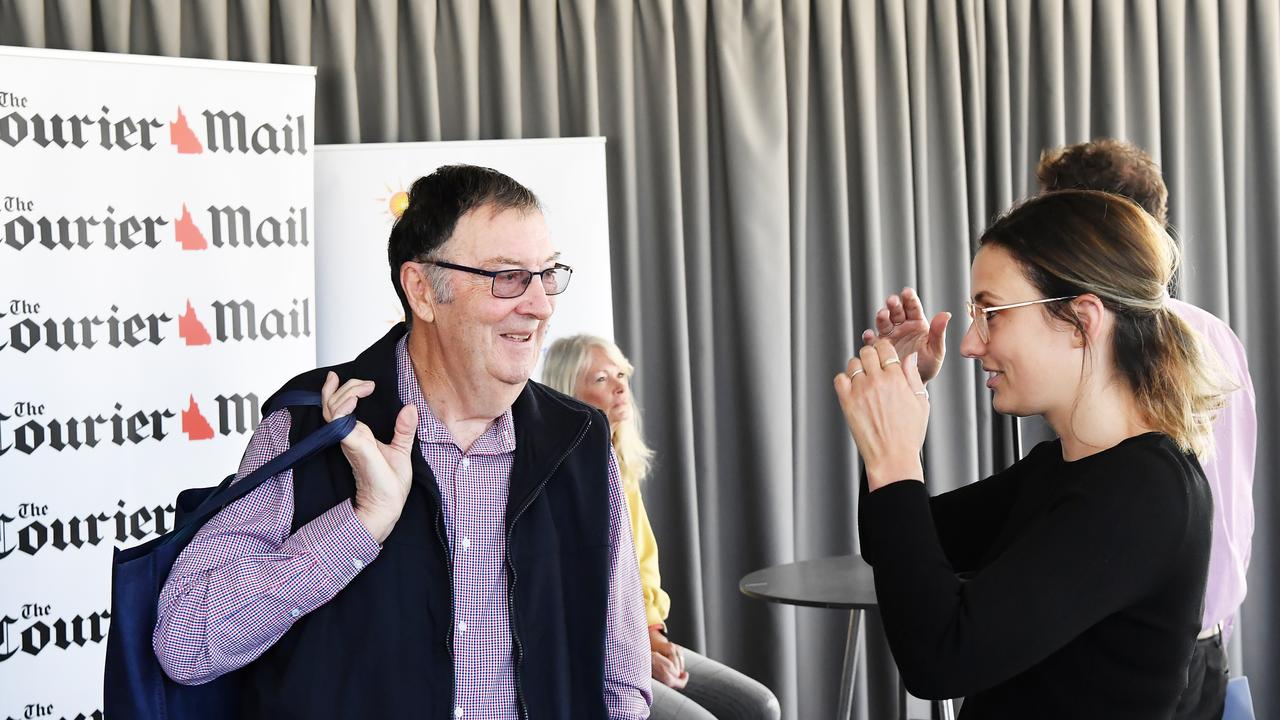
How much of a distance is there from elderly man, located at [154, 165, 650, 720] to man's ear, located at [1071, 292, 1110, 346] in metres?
0.71

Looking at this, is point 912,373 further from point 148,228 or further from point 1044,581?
point 148,228

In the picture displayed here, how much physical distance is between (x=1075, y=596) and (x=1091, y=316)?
362 mm

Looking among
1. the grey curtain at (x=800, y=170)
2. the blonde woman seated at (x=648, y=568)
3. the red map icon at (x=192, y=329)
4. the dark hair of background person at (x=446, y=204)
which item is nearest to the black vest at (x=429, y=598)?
the dark hair of background person at (x=446, y=204)

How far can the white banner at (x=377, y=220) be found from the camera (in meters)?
3.45

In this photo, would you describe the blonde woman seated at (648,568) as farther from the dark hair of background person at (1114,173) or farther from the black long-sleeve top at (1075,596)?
the black long-sleeve top at (1075,596)

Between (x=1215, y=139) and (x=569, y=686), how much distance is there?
366 centimetres

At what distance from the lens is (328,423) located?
1485mm

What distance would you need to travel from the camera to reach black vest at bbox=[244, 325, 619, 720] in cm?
149

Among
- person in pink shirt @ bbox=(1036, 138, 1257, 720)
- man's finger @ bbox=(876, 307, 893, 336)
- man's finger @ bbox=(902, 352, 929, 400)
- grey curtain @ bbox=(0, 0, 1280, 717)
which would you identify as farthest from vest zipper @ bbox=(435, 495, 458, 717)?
grey curtain @ bbox=(0, 0, 1280, 717)

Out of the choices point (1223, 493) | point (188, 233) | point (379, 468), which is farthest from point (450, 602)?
point (188, 233)

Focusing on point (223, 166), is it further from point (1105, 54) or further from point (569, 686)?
point (1105, 54)

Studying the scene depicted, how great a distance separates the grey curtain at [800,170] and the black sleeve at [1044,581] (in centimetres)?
257

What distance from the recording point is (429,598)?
1.53 meters

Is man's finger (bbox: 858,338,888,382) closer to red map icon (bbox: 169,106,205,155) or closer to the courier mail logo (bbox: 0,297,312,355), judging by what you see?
the courier mail logo (bbox: 0,297,312,355)
